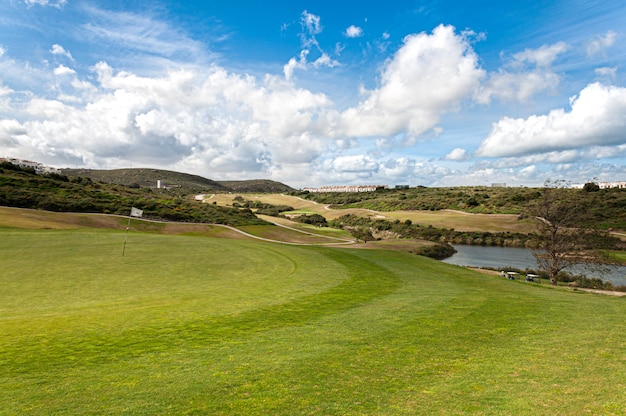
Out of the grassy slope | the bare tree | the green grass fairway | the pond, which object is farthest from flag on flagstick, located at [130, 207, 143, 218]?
the grassy slope

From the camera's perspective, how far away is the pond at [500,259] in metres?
41.4

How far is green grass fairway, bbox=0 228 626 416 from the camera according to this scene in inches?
243

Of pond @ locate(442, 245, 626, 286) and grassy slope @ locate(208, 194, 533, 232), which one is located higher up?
grassy slope @ locate(208, 194, 533, 232)

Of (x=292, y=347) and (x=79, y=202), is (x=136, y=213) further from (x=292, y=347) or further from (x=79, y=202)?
(x=79, y=202)

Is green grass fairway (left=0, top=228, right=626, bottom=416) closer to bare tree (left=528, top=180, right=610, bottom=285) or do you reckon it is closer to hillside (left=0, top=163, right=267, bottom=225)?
bare tree (left=528, top=180, right=610, bottom=285)

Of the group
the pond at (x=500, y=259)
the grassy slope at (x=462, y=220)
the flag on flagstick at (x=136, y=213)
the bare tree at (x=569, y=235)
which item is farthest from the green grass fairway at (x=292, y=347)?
the grassy slope at (x=462, y=220)

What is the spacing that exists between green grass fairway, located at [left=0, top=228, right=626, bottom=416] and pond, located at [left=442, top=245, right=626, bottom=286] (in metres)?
30.4

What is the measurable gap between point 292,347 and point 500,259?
5152cm

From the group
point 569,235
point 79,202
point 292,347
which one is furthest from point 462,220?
point 292,347

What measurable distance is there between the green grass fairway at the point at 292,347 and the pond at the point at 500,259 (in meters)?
30.4

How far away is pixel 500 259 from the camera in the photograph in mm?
52188

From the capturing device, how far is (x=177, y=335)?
981cm

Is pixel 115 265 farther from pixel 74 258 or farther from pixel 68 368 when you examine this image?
pixel 68 368

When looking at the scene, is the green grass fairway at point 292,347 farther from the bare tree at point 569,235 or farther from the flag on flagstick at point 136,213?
the bare tree at point 569,235
